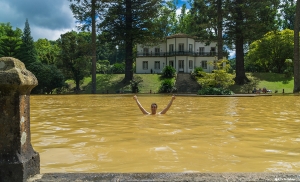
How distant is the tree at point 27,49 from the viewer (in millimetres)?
46344

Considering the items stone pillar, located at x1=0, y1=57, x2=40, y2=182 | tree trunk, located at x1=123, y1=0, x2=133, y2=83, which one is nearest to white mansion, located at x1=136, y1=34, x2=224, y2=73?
tree trunk, located at x1=123, y1=0, x2=133, y2=83

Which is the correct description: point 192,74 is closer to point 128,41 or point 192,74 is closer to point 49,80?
point 128,41

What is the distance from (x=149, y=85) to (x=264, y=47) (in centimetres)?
1858

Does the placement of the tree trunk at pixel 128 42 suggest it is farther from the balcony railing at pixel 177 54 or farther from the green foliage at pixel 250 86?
the balcony railing at pixel 177 54

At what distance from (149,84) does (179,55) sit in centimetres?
1484

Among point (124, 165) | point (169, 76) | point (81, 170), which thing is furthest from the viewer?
point (169, 76)

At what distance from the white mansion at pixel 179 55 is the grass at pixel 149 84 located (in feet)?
35.5

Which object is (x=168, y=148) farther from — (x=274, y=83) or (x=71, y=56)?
(x=274, y=83)

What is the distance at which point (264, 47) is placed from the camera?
4072cm

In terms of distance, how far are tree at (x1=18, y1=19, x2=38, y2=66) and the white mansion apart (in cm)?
1832

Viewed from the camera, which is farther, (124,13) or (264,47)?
(264,47)

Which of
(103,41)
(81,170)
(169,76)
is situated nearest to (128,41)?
(103,41)

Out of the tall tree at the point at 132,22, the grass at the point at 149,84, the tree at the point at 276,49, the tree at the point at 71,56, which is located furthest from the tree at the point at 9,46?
the tree at the point at 276,49

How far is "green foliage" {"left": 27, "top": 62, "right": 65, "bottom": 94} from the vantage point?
30.4m
